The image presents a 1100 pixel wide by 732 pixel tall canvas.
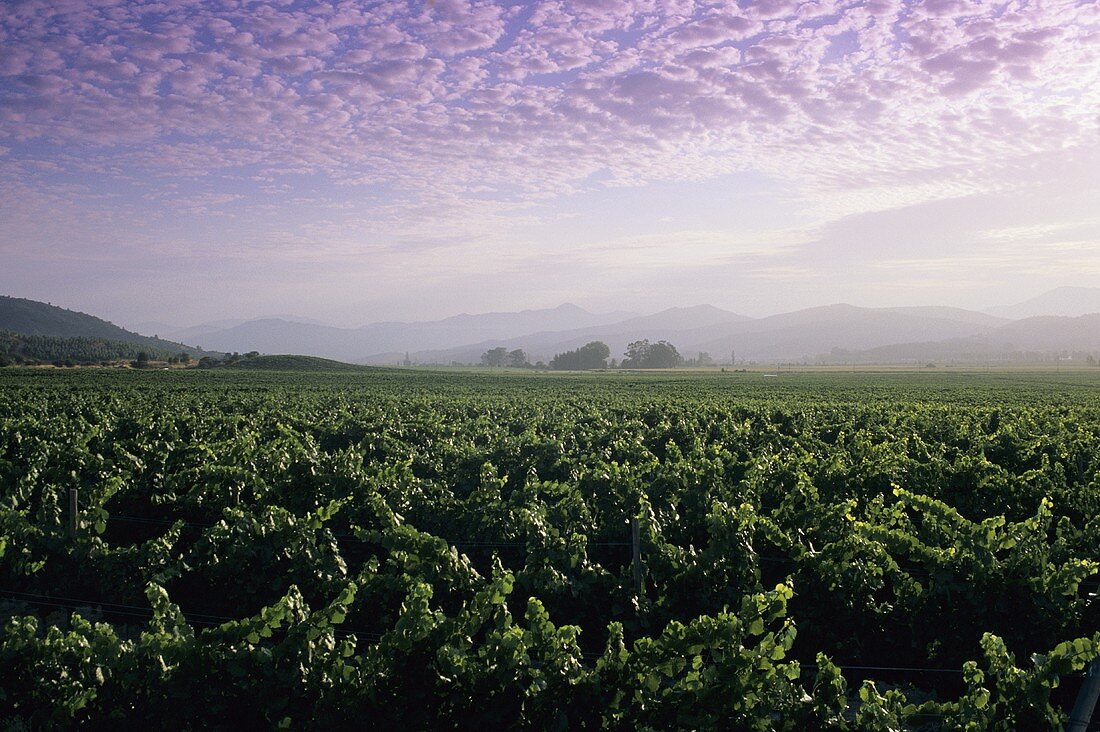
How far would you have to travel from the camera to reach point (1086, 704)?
4.63 m

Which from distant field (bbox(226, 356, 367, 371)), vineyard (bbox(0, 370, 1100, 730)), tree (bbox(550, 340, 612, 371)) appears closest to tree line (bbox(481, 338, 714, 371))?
tree (bbox(550, 340, 612, 371))

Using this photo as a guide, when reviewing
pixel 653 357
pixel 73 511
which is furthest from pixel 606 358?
pixel 73 511

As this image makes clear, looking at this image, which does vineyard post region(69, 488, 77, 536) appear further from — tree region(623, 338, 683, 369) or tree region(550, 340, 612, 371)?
tree region(623, 338, 683, 369)

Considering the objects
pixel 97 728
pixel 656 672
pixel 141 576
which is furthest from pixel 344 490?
pixel 656 672

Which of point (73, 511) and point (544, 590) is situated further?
point (73, 511)

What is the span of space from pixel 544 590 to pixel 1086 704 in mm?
4653

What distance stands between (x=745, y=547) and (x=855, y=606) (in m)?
1.23

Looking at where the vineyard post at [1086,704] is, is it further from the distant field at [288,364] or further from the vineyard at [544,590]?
the distant field at [288,364]

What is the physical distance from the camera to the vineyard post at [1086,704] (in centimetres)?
454

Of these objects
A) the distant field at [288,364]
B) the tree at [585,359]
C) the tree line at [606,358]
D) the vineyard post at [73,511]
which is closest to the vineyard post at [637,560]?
the vineyard post at [73,511]

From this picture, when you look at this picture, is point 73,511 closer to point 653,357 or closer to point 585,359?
point 585,359

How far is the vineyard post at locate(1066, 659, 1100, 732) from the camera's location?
4.54 meters

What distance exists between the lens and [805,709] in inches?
194

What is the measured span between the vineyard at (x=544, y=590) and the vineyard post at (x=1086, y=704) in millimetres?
136
